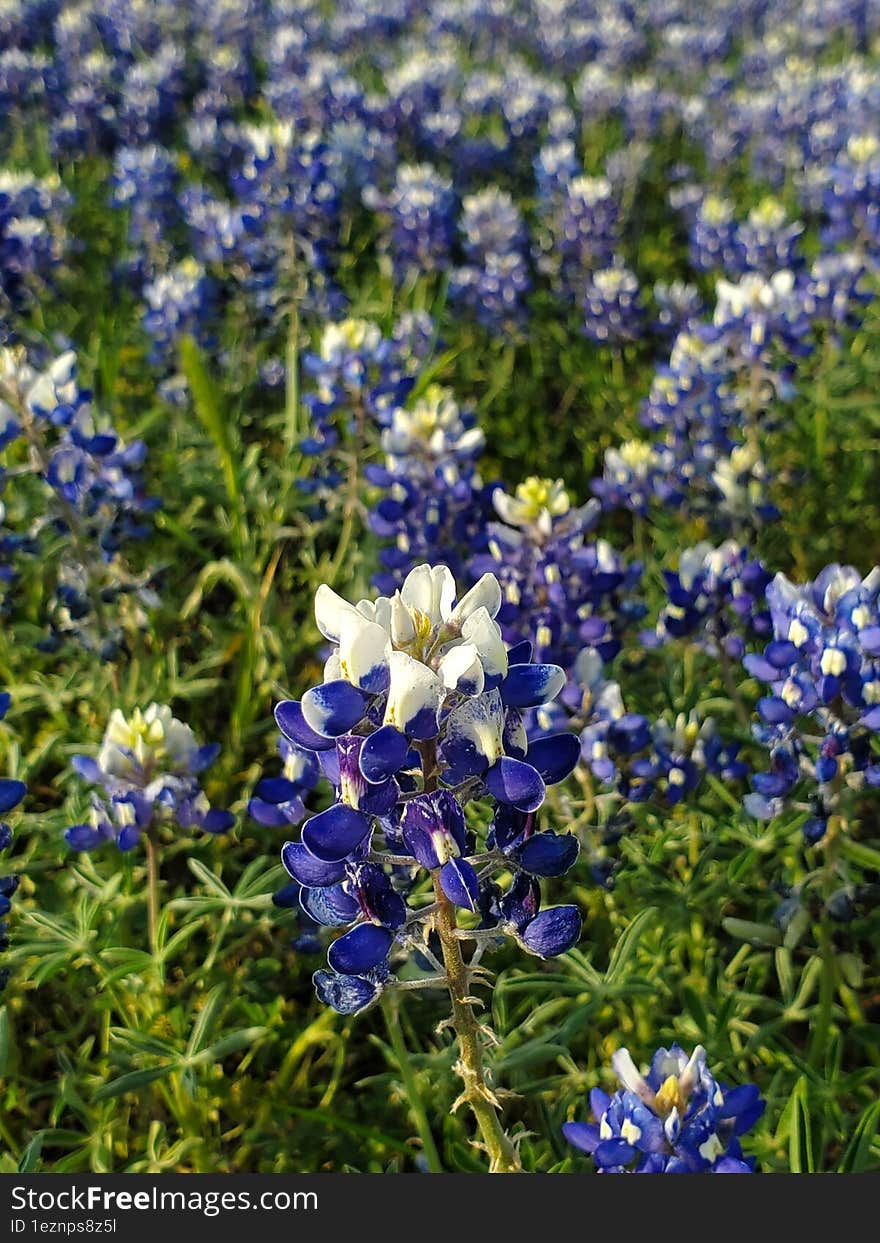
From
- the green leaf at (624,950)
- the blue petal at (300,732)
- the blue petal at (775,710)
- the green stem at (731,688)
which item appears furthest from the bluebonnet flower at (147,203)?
the blue petal at (300,732)

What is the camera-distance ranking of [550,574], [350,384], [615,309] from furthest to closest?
1. [615,309]
2. [350,384]
3. [550,574]

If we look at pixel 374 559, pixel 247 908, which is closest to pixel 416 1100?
pixel 247 908

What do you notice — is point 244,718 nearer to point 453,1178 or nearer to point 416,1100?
point 416,1100

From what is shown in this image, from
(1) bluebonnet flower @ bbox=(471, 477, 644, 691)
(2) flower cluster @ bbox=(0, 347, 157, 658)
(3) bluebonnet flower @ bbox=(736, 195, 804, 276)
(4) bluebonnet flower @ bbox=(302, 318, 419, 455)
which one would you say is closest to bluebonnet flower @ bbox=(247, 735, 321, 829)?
(1) bluebonnet flower @ bbox=(471, 477, 644, 691)

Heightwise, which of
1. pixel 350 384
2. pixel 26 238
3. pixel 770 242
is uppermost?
pixel 26 238

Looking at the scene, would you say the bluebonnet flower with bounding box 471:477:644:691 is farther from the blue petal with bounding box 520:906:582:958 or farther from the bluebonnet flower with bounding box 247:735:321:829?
the blue petal with bounding box 520:906:582:958

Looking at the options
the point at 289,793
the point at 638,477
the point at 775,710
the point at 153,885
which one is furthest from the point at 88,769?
the point at 638,477

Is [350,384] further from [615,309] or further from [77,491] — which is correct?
[615,309]
